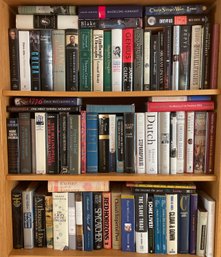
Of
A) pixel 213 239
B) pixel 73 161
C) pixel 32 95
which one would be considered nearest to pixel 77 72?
pixel 32 95

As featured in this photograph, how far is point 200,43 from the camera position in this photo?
102 centimetres

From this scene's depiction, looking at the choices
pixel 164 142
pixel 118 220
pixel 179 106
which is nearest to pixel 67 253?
pixel 118 220

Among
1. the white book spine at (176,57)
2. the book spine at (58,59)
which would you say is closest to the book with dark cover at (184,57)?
the white book spine at (176,57)

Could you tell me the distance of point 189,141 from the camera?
41.5 inches

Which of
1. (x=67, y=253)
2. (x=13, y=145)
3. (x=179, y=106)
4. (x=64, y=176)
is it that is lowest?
(x=67, y=253)

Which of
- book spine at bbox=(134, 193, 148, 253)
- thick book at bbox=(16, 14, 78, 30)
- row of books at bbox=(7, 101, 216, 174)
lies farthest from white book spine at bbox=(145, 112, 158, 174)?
thick book at bbox=(16, 14, 78, 30)

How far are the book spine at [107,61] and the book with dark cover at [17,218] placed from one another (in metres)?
0.53

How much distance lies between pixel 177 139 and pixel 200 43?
0.35 metres

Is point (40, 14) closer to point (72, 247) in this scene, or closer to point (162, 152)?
point (162, 152)

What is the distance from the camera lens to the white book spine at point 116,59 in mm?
1040

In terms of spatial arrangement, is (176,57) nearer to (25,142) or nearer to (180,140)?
(180,140)

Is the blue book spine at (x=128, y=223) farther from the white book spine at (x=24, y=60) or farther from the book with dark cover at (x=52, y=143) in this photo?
the white book spine at (x=24, y=60)

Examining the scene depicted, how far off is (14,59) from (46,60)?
0.12 m

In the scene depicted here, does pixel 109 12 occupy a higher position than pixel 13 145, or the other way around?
pixel 109 12
